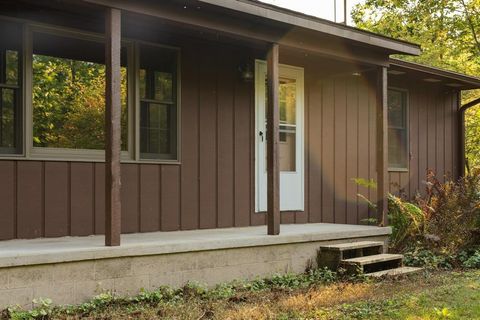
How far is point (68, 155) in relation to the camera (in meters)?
5.70

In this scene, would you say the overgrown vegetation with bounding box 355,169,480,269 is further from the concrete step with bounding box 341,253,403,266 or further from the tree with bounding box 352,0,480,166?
the tree with bounding box 352,0,480,166

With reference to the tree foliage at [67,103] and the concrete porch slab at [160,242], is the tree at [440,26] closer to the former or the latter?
the concrete porch slab at [160,242]

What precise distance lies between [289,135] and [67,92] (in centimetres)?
324

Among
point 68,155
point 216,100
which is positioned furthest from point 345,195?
point 68,155

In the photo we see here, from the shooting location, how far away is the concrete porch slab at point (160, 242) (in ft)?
14.2

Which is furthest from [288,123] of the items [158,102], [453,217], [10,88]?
[10,88]

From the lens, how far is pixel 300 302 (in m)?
4.98

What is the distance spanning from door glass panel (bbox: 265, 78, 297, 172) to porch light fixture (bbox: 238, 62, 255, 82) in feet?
2.34

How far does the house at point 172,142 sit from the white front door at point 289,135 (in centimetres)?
2

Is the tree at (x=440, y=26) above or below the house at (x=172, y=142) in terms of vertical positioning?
above

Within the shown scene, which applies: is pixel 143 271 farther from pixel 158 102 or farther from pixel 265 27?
pixel 265 27

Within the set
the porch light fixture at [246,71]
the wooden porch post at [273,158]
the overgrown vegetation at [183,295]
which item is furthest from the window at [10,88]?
the porch light fixture at [246,71]

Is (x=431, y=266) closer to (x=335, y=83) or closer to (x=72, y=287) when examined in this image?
(x=335, y=83)

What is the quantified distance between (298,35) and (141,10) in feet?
6.83
